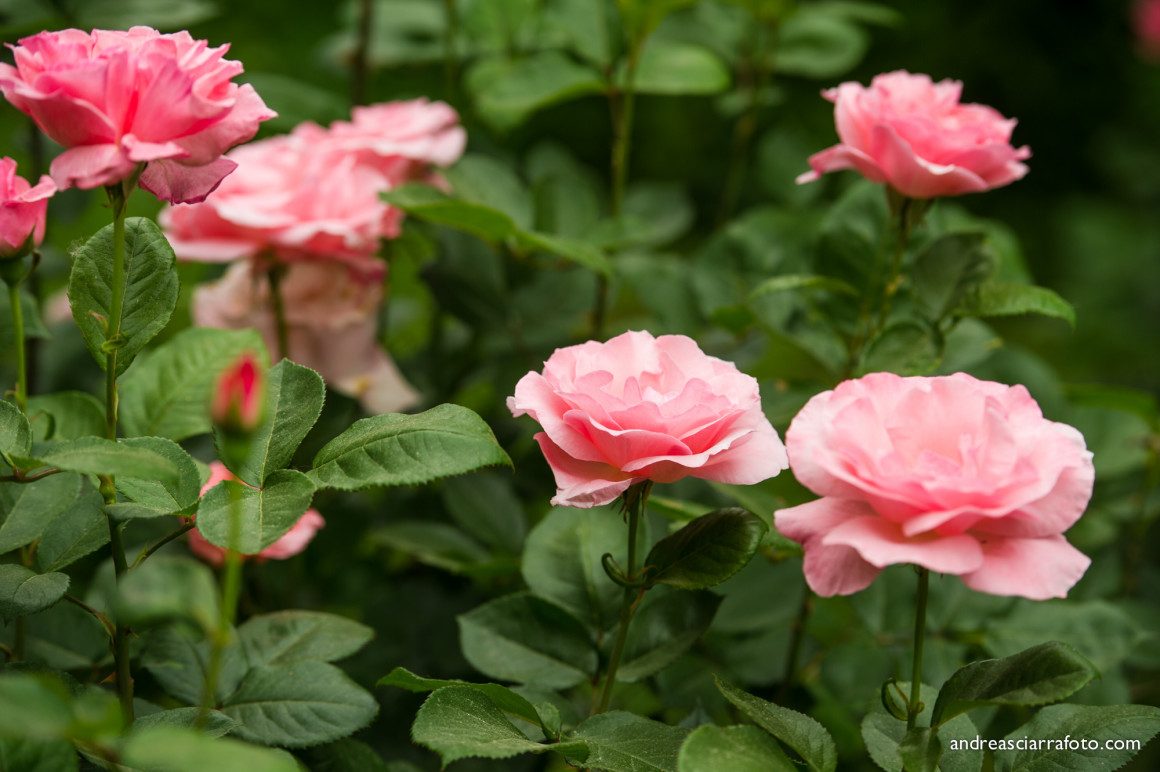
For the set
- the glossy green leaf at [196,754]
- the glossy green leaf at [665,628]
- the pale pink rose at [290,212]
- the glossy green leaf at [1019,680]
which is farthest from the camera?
the pale pink rose at [290,212]

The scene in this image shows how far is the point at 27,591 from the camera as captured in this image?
38 cm

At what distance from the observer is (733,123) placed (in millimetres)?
1433

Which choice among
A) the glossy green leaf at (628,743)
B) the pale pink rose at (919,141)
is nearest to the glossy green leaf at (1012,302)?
the pale pink rose at (919,141)

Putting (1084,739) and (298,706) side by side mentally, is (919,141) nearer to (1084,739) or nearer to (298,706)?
(1084,739)

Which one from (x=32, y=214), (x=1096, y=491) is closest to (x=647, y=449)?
(x=32, y=214)

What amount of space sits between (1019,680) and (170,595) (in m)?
0.31

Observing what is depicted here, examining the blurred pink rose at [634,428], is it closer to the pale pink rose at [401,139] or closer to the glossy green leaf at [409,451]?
the glossy green leaf at [409,451]

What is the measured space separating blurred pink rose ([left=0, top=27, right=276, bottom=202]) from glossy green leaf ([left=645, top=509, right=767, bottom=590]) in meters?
0.25

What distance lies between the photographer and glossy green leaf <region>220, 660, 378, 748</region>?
0.41m

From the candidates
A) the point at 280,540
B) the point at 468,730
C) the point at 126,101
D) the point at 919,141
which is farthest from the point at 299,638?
the point at 919,141

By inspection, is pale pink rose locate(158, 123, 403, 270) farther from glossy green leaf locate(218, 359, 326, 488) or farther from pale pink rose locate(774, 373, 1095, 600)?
pale pink rose locate(774, 373, 1095, 600)

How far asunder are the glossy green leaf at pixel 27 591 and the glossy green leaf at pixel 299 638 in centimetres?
12

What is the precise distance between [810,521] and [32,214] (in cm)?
36

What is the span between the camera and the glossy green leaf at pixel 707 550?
0.39m
